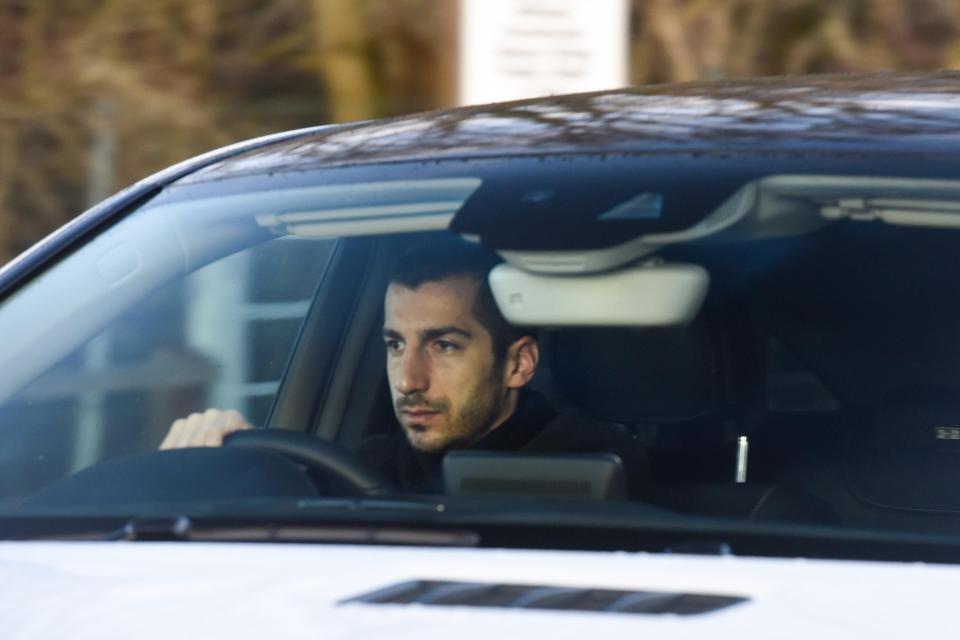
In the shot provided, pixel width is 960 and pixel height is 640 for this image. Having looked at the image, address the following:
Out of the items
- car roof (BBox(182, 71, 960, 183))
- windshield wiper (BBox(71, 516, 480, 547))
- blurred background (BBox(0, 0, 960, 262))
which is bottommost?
blurred background (BBox(0, 0, 960, 262))

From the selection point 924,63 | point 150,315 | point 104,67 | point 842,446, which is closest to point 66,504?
point 150,315

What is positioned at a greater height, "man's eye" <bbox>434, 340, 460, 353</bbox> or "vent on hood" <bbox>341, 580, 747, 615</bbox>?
"vent on hood" <bbox>341, 580, 747, 615</bbox>

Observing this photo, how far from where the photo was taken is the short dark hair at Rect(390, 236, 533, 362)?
2891mm

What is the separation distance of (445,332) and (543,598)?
4.64ft

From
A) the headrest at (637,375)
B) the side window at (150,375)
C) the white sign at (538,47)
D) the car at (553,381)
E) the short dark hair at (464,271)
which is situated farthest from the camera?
the white sign at (538,47)

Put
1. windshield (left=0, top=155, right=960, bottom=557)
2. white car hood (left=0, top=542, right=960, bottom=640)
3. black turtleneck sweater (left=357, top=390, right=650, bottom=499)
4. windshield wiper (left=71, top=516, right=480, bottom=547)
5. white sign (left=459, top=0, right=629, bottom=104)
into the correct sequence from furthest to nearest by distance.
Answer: white sign (left=459, top=0, right=629, bottom=104), black turtleneck sweater (left=357, top=390, right=650, bottom=499), windshield (left=0, top=155, right=960, bottom=557), windshield wiper (left=71, top=516, right=480, bottom=547), white car hood (left=0, top=542, right=960, bottom=640)

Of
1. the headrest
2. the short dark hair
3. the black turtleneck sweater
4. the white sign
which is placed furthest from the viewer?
the white sign

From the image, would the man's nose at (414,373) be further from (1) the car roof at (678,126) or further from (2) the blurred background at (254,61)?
(2) the blurred background at (254,61)

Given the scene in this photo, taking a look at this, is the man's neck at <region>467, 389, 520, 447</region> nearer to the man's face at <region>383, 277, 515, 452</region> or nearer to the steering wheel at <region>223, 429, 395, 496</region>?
the man's face at <region>383, 277, 515, 452</region>

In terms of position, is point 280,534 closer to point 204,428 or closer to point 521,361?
point 204,428

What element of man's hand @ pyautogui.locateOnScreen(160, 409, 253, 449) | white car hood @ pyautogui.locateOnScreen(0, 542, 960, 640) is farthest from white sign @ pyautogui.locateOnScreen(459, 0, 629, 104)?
white car hood @ pyautogui.locateOnScreen(0, 542, 960, 640)

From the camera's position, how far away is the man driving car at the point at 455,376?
2941mm

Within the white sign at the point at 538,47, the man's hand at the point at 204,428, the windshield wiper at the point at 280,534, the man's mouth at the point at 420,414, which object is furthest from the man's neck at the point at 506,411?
the white sign at the point at 538,47

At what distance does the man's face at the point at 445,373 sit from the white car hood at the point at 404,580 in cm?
112
